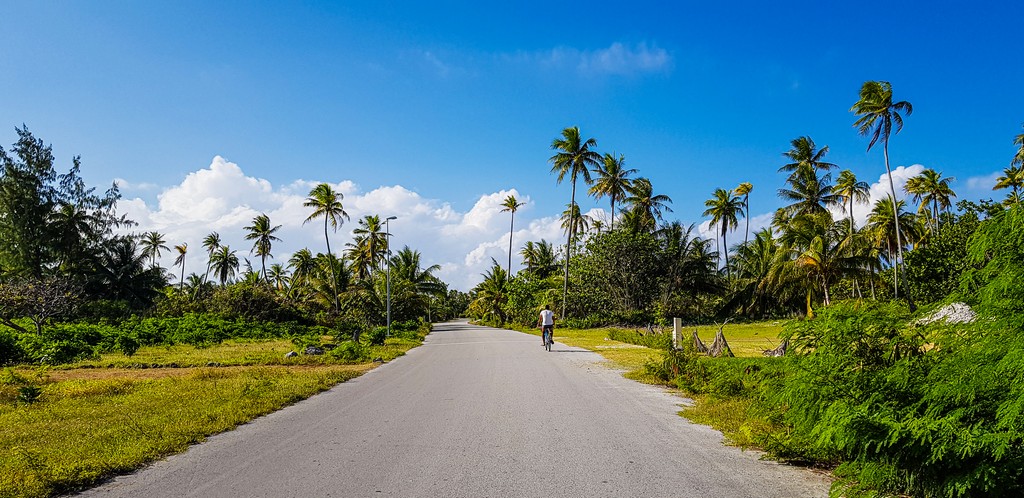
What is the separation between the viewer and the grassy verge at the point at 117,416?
5.52 meters

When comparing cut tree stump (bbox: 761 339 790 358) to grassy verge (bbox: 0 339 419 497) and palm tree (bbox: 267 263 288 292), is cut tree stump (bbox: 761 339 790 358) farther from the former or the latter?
palm tree (bbox: 267 263 288 292)

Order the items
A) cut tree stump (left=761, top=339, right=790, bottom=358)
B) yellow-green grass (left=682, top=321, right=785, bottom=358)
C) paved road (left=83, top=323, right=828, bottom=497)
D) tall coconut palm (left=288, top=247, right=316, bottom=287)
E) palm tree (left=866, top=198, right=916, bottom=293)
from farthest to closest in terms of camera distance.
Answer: tall coconut palm (left=288, top=247, right=316, bottom=287) → palm tree (left=866, top=198, right=916, bottom=293) → yellow-green grass (left=682, top=321, right=785, bottom=358) → cut tree stump (left=761, top=339, right=790, bottom=358) → paved road (left=83, top=323, right=828, bottom=497)

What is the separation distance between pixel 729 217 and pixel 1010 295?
5495 cm

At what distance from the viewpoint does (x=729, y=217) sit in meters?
55.8

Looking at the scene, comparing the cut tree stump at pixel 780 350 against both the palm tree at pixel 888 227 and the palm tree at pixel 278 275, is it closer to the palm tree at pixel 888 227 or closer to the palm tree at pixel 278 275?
the palm tree at pixel 888 227

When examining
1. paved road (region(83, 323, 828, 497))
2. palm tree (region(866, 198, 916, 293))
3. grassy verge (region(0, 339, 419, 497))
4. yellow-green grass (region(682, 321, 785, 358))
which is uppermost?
palm tree (region(866, 198, 916, 293))

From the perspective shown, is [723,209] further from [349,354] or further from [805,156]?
[349,354]

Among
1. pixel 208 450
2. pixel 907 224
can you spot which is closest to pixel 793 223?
pixel 907 224

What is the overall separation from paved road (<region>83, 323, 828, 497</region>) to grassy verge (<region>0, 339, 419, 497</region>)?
0.35 m

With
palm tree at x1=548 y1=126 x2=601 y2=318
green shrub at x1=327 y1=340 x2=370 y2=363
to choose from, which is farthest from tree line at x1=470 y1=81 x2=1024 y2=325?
green shrub at x1=327 y1=340 x2=370 y2=363

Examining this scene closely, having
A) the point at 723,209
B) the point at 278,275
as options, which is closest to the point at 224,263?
the point at 278,275

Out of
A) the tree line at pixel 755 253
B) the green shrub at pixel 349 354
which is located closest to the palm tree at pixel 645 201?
the tree line at pixel 755 253

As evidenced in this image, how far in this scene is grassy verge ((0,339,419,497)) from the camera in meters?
5.52

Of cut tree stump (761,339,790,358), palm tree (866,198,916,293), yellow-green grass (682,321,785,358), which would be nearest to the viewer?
cut tree stump (761,339,790,358)
